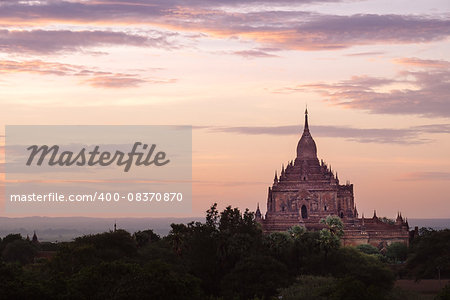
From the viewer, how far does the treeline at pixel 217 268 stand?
78938mm

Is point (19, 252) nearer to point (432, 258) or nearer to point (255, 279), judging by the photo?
point (432, 258)

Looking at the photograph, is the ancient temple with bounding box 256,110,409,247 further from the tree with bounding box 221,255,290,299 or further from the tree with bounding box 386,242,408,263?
the tree with bounding box 221,255,290,299

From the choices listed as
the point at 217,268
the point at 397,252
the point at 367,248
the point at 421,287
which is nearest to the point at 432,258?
the point at 421,287

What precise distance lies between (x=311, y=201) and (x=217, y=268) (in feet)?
272

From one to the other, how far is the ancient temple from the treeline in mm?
46915

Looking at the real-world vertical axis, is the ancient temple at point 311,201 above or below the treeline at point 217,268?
above

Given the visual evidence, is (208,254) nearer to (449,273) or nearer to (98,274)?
(98,274)

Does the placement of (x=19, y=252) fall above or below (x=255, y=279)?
above

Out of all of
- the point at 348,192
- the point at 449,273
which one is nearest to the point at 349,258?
the point at 449,273

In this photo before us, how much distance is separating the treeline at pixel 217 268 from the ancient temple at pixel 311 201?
46.9m

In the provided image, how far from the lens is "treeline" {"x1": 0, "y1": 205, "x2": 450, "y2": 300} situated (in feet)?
259

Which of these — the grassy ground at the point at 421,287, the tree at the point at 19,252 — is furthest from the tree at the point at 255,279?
the tree at the point at 19,252

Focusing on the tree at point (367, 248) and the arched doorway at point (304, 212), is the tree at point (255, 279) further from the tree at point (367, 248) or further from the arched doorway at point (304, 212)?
the arched doorway at point (304, 212)

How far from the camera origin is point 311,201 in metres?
181
